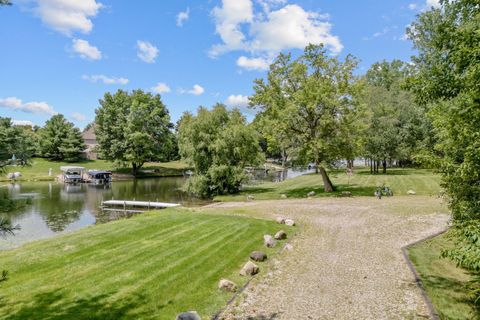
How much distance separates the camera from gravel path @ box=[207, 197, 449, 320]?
877 centimetres

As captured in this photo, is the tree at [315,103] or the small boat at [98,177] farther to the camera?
the small boat at [98,177]

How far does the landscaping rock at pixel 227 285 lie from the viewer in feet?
32.4

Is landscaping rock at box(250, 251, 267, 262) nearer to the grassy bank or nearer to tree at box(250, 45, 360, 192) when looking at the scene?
tree at box(250, 45, 360, 192)

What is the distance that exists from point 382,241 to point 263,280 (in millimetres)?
7104

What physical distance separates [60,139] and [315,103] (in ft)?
192

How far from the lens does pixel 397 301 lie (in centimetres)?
923

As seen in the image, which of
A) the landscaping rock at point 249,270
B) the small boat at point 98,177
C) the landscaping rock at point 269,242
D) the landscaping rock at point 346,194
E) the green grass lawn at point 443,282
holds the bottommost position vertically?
the green grass lawn at point 443,282

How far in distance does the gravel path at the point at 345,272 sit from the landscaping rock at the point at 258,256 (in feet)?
1.55

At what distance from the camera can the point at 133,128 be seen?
59.5 metres

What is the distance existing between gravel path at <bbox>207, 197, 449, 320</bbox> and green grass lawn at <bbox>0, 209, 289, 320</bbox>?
4.11 ft

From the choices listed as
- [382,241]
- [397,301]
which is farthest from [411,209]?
[397,301]

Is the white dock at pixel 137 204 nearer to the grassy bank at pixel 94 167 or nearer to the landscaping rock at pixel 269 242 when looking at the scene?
the landscaping rock at pixel 269 242

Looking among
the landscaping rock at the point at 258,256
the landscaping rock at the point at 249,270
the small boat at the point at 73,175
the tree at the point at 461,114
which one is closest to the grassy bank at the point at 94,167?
the small boat at the point at 73,175

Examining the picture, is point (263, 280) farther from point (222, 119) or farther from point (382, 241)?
point (222, 119)
